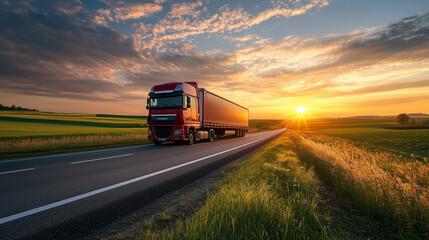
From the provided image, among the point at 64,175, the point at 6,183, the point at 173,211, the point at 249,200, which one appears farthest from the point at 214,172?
the point at 6,183

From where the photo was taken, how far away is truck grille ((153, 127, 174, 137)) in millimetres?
13391

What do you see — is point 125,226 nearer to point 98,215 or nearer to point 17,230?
point 98,215

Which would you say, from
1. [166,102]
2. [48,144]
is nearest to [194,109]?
[166,102]

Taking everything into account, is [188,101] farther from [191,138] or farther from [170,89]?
[191,138]

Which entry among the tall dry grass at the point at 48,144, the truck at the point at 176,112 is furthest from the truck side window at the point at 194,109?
the tall dry grass at the point at 48,144

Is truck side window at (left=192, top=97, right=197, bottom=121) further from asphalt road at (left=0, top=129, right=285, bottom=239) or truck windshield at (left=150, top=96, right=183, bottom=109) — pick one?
asphalt road at (left=0, top=129, right=285, bottom=239)

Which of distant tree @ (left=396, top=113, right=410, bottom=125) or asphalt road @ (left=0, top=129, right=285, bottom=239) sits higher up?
distant tree @ (left=396, top=113, right=410, bottom=125)

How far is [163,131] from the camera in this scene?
44.5 feet

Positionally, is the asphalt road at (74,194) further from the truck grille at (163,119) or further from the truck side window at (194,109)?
the truck side window at (194,109)

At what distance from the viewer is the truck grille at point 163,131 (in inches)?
527

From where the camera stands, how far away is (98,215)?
3.03 meters

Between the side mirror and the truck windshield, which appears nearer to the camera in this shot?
the truck windshield

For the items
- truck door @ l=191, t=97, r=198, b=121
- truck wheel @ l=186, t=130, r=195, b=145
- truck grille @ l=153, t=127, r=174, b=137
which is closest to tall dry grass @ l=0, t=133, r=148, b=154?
truck grille @ l=153, t=127, r=174, b=137

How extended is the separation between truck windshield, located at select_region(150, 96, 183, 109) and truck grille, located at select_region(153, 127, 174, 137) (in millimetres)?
1433
